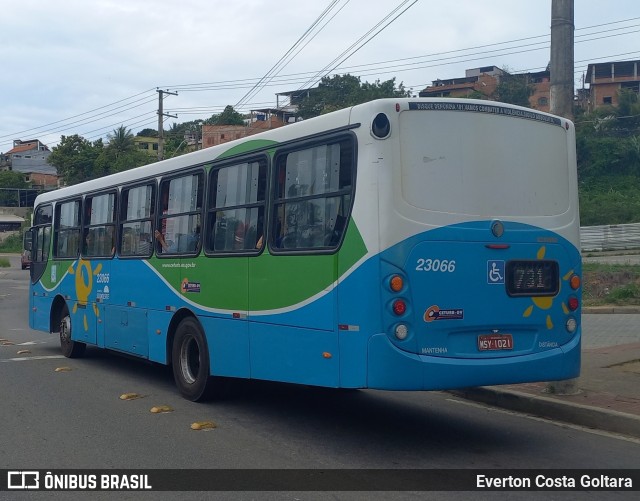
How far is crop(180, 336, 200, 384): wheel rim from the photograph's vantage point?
32.5 ft

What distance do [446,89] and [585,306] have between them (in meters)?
61.6

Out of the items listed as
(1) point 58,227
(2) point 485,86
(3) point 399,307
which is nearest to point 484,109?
(3) point 399,307

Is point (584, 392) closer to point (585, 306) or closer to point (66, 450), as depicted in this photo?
point (66, 450)

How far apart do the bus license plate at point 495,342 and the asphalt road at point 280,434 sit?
977 millimetres

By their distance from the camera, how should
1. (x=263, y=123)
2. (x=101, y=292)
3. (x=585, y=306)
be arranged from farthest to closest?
(x=263, y=123) → (x=585, y=306) → (x=101, y=292)

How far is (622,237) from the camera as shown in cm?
4059

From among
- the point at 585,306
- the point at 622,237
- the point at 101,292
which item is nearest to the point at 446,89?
the point at 622,237

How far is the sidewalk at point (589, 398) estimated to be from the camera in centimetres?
817

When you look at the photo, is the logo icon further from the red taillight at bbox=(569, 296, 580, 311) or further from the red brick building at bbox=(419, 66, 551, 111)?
the red brick building at bbox=(419, 66, 551, 111)

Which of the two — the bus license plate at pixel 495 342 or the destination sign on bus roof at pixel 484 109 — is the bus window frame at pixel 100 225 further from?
the bus license plate at pixel 495 342

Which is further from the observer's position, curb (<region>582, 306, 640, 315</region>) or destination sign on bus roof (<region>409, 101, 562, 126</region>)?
curb (<region>582, 306, 640, 315</region>)

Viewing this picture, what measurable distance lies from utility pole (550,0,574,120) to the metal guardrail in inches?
1235

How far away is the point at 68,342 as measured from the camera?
1392 centimetres

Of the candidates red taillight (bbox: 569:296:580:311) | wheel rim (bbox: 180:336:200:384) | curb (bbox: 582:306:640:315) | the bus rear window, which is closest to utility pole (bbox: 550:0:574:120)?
the bus rear window
